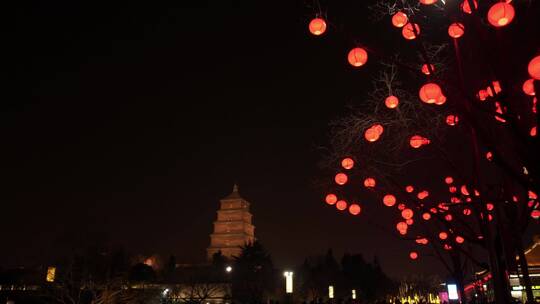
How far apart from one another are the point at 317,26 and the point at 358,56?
0.85m

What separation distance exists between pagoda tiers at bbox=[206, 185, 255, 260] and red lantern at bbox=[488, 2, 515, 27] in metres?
73.0

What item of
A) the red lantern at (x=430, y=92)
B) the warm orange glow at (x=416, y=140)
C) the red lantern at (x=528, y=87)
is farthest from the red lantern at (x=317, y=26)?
the warm orange glow at (x=416, y=140)

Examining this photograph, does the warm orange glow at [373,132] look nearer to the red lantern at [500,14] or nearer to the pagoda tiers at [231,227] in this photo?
the red lantern at [500,14]

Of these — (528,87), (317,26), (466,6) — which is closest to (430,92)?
(466,6)

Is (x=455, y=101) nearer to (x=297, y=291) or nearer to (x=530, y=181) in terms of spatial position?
(x=530, y=181)

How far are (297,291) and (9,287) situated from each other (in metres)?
28.0

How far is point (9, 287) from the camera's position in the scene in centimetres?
3064

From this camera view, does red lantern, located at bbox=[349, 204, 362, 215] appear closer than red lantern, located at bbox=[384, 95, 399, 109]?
No

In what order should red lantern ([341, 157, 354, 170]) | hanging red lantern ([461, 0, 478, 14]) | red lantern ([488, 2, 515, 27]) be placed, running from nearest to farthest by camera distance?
red lantern ([488, 2, 515, 27]) → hanging red lantern ([461, 0, 478, 14]) → red lantern ([341, 157, 354, 170])

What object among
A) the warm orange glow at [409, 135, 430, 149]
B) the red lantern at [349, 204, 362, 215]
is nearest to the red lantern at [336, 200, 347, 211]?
the red lantern at [349, 204, 362, 215]

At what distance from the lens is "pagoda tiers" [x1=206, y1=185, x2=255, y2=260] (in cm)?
7775

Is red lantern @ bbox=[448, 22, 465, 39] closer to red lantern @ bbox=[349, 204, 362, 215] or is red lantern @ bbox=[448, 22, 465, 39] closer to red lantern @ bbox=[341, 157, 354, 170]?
red lantern @ bbox=[341, 157, 354, 170]

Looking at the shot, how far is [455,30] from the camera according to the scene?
20.5 ft

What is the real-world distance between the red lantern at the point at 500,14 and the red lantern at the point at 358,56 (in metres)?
1.89
